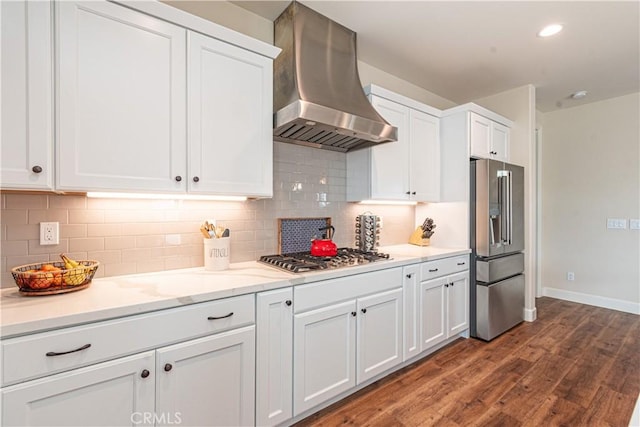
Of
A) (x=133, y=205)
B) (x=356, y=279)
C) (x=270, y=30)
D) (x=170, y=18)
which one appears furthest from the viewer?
(x=270, y=30)

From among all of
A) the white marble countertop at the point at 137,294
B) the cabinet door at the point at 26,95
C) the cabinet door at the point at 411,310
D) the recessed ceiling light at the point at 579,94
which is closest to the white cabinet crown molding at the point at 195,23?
the cabinet door at the point at 26,95

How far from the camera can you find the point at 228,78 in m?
1.75

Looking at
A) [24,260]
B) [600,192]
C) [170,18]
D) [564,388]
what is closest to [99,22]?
[170,18]

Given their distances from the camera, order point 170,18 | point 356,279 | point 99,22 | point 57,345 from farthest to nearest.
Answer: point 356,279 < point 170,18 < point 99,22 < point 57,345

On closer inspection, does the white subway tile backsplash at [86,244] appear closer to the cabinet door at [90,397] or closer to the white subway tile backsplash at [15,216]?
the white subway tile backsplash at [15,216]

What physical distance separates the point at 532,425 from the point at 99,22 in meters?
3.22

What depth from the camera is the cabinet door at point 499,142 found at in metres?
3.30

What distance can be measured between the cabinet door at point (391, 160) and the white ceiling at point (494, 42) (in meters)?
0.54

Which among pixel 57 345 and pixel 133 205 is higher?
pixel 133 205

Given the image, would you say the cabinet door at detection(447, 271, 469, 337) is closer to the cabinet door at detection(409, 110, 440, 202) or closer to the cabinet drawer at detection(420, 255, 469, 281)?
the cabinet drawer at detection(420, 255, 469, 281)

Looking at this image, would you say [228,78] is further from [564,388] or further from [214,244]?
[564,388]

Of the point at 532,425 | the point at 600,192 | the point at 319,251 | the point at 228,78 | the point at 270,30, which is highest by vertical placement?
the point at 270,30

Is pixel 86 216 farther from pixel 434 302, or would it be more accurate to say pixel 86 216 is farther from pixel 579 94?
pixel 579 94

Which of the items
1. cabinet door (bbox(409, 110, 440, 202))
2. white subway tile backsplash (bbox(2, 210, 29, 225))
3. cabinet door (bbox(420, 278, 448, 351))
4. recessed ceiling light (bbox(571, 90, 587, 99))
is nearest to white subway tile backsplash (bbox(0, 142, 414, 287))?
white subway tile backsplash (bbox(2, 210, 29, 225))
